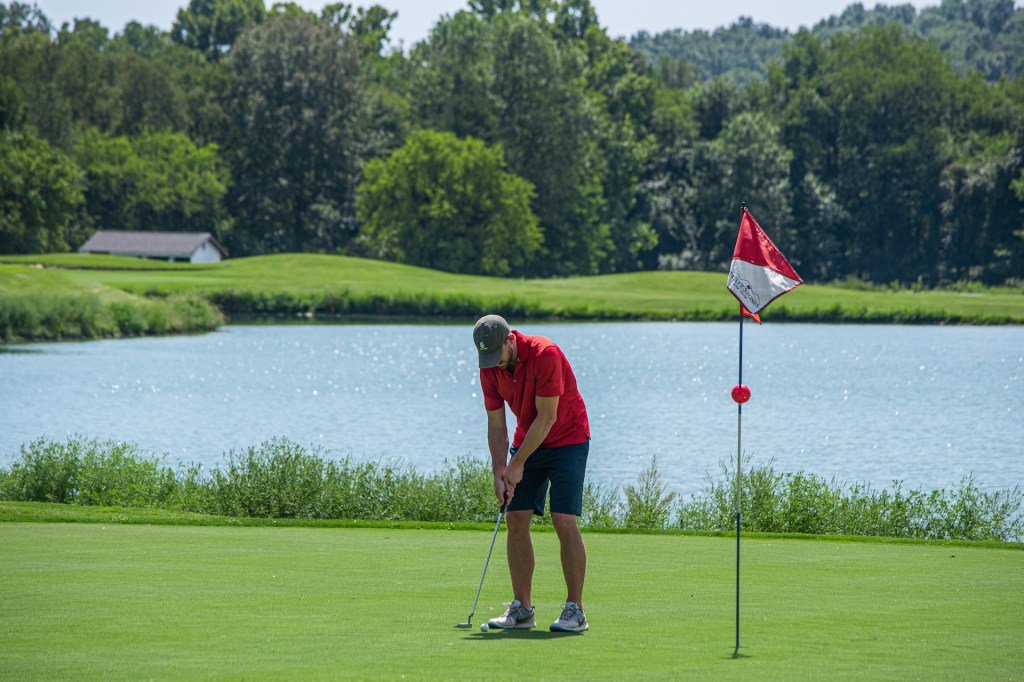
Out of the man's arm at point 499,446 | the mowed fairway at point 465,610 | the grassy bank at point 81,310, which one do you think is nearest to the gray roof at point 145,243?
the grassy bank at point 81,310

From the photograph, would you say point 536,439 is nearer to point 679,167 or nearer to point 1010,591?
point 1010,591

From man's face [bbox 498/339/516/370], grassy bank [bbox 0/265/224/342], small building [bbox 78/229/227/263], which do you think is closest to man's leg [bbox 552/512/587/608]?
man's face [bbox 498/339/516/370]

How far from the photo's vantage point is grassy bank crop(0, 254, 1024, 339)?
69.1 meters

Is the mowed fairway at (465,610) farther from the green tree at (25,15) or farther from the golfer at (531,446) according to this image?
the green tree at (25,15)

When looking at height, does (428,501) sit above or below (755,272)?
below

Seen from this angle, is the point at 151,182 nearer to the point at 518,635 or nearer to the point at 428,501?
the point at 428,501

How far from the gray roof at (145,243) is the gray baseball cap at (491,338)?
273 ft

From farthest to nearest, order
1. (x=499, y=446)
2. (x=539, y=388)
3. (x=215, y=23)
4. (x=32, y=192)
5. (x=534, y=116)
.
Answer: (x=215, y=23)
(x=534, y=116)
(x=32, y=192)
(x=499, y=446)
(x=539, y=388)

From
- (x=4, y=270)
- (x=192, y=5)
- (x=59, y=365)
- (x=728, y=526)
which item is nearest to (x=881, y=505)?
(x=728, y=526)

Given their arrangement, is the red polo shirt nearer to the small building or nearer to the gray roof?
the small building

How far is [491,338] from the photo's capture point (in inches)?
319

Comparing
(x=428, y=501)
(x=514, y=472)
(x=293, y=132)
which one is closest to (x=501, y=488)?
(x=514, y=472)

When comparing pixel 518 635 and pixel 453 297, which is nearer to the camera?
pixel 518 635

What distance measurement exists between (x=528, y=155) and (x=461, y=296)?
28071 millimetres
